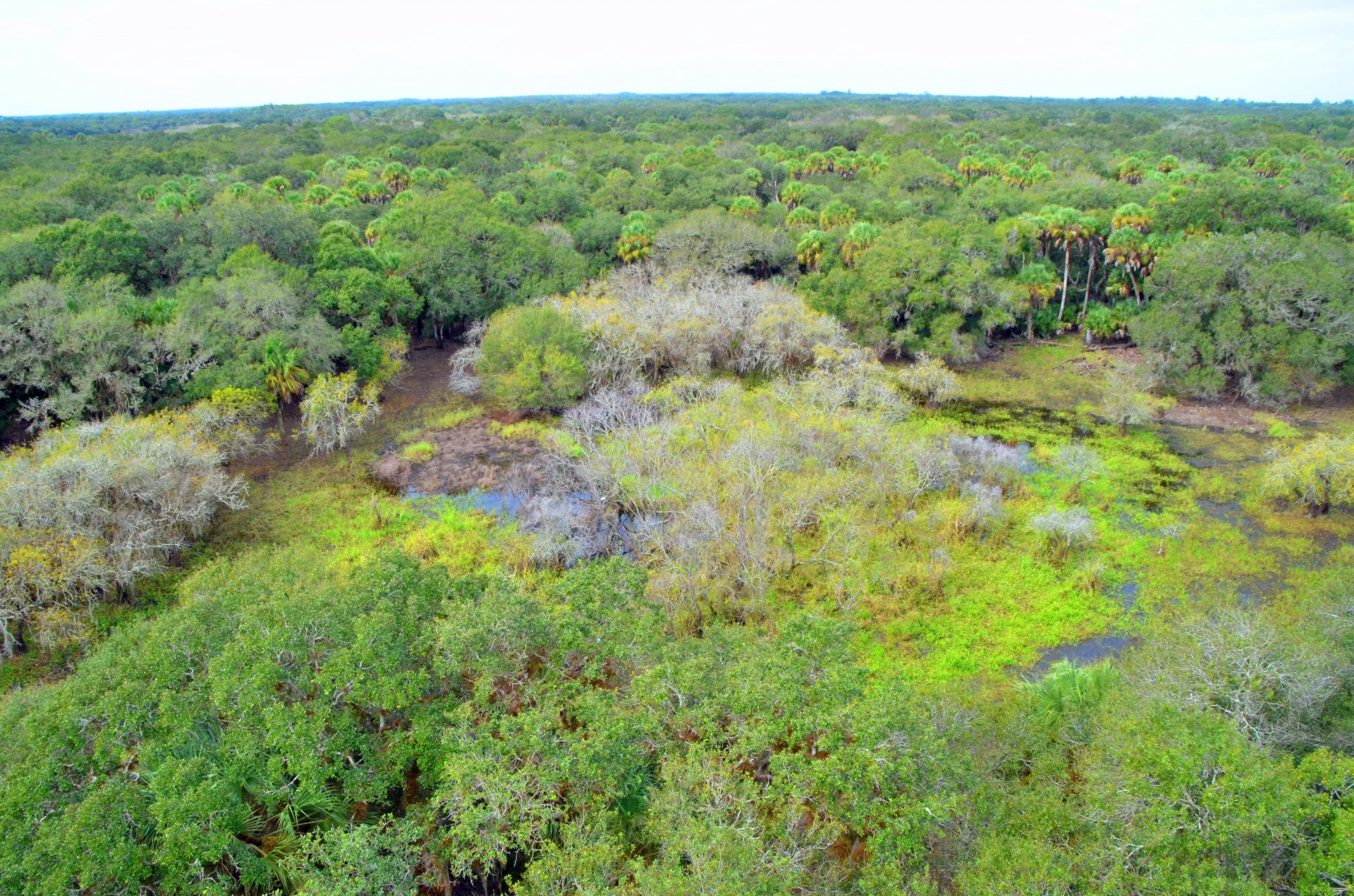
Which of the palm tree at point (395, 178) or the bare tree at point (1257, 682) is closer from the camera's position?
the bare tree at point (1257, 682)

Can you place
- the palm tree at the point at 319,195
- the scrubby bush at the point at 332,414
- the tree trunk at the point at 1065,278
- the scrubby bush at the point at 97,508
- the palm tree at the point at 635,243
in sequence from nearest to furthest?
the scrubby bush at the point at 97,508
the scrubby bush at the point at 332,414
the tree trunk at the point at 1065,278
the palm tree at the point at 635,243
the palm tree at the point at 319,195

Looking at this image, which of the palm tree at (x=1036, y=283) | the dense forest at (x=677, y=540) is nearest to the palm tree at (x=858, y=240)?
the dense forest at (x=677, y=540)

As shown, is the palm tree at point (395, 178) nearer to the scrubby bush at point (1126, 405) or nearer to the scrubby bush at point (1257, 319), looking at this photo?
the scrubby bush at point (1126, 405)

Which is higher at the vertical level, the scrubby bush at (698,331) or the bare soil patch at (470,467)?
the scrubby bush at (698,331)

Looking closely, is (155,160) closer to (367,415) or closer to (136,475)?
(367,415)

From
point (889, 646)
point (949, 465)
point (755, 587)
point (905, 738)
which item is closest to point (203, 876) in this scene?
point (905, 738)

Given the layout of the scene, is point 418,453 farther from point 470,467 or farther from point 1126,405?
point 1126,405

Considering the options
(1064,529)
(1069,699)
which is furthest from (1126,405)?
(1069,699)

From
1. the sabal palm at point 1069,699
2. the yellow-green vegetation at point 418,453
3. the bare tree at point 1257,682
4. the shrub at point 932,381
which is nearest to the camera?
the bare tree at point 1257,682
